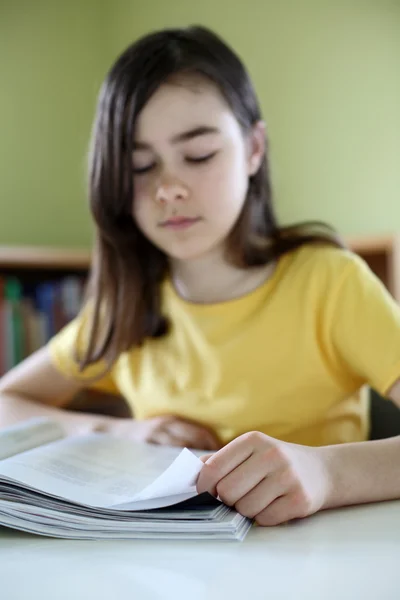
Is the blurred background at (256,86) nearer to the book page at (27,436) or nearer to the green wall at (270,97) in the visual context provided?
the green wall at (270,97)

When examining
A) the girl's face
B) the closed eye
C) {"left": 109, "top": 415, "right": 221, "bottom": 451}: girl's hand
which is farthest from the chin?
{"left": 109, "top": 415, "right": 221, "bottom": 451}: girl's hand

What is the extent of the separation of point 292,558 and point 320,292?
49 centimetres

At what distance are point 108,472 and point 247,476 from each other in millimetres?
156

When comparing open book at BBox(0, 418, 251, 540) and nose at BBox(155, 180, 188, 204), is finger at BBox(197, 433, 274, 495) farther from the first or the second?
nose at BBox(155, 180, 188, 204)

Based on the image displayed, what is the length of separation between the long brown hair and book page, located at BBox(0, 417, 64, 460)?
255 millimetres

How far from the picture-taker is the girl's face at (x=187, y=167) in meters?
0.84

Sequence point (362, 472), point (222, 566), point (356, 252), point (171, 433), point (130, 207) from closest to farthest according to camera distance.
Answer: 1. point (222, 566)
2. point (362, 472)
3. point (171, 433)
4. point (130, 207)
5. point (356, 252)

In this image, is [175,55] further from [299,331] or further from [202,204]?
[299,331]

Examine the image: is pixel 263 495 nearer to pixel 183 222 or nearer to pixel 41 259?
pixel 183 222

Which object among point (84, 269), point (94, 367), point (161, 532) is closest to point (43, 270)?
point (84, 269)

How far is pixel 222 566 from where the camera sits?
1.38ft

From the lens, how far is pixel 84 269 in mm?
1705

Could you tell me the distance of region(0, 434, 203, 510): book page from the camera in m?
0.49

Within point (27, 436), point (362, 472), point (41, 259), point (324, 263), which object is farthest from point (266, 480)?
point (41, 259)
